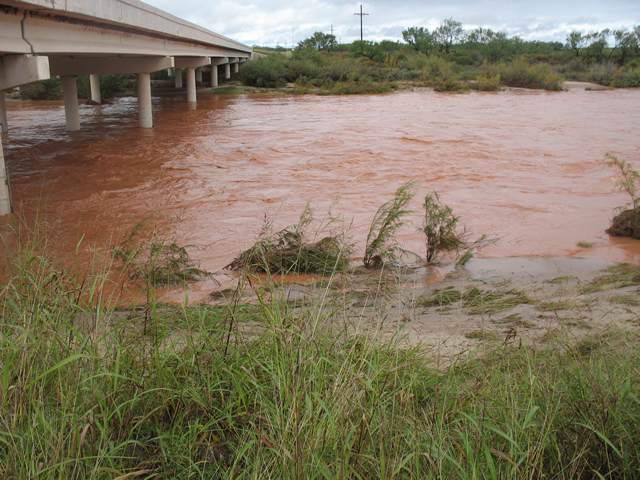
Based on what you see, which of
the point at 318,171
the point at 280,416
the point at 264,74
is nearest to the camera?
the point at 280,416

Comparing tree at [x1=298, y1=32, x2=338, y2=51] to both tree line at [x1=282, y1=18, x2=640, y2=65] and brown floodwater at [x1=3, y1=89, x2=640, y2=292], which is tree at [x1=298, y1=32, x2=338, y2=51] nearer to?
tree line at [x1=282, y1=18, x2=640, y2=65]

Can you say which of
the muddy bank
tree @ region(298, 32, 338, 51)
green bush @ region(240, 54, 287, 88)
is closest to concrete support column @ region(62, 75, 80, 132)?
the muddy bank

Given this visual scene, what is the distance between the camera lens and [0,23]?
826 cm

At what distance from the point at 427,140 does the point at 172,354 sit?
15.5 metres

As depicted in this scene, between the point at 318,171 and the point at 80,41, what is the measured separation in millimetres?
6252

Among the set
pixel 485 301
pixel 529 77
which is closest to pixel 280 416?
pixel 485 301

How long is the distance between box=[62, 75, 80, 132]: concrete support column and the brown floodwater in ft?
1.84

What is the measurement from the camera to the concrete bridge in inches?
348

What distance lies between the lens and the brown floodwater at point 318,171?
325 inches

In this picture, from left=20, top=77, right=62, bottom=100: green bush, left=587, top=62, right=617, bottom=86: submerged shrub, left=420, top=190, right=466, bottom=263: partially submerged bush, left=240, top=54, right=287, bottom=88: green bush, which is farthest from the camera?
left=587, top=62, right=617, bottom=86: submerged shrub

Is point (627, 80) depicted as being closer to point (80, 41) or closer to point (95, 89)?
point (95, 89)

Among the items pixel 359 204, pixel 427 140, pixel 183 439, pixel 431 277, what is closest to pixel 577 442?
pixel 183 439

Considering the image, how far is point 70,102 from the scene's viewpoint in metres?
18.0

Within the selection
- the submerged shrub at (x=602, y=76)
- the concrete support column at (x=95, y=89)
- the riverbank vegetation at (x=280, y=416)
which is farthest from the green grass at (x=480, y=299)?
the submerged shrub at (x=602, y=76)
